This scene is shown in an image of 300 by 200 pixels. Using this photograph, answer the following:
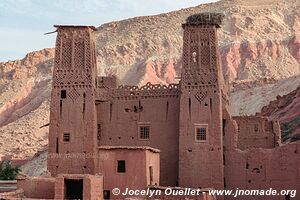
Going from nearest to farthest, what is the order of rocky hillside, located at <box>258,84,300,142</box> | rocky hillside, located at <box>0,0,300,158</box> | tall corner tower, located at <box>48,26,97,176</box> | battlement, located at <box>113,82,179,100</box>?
tall corner tower, located at <box>48,26,97,176</box> → battlement, located at <box>113,82,179,100</box> → rocky hillside, located at <box>258,84,300,142</box> → rocky hillside, located at <box>0,0,300,158</box>

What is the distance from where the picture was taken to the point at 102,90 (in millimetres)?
34406

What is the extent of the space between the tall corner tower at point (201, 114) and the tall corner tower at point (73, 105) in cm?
458

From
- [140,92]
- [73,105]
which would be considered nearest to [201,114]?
[140,92]

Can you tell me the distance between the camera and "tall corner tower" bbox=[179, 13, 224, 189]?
104ft

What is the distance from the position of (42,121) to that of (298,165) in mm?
52807

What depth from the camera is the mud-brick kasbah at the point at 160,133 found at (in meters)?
30.2

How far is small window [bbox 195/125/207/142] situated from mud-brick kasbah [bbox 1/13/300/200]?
0.05 m

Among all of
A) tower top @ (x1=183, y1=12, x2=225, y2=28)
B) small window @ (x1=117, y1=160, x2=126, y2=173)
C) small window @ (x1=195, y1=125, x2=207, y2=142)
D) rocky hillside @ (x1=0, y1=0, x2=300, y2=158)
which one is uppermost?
rocky hillside @ (x1=0, y1=0, x2=300, y2=158)

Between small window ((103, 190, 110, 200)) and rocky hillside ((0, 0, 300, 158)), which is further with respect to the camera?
rocky hillside ((0, 0, 300, 158))

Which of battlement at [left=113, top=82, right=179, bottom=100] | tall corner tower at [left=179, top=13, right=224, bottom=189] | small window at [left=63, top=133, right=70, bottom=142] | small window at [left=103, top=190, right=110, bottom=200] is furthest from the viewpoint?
battlement at [left=113, top=82, right=179, bottom=100]

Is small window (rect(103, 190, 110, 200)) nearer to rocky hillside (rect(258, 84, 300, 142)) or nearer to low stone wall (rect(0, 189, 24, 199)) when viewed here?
low stone wall (rect(0, 189, 24, 199))

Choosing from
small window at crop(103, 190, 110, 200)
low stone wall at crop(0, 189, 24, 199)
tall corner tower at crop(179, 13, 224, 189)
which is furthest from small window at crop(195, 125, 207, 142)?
low stone wall at crop(0, 189, 24, 199)

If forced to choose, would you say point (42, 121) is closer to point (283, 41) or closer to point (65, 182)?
point (283, 41)

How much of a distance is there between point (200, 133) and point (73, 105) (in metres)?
6.46
